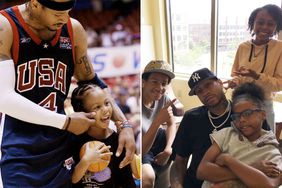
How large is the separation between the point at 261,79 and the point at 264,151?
0.24 metres

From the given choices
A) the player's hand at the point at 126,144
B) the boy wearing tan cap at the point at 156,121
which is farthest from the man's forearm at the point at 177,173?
the player's hand at the point at 126,144

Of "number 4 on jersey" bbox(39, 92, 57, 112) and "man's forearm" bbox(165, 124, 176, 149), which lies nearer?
"number 4 on jersey" bbox(39, 92, 57, 112)

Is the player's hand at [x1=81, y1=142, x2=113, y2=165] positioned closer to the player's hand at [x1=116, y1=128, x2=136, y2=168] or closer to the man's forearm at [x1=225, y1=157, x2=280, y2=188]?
the player's hand at [x1=116, y1=128, x2=136, y2=168]

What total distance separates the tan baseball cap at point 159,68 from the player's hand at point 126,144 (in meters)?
0.23

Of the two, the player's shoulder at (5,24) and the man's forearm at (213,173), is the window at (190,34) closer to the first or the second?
the man's forearm at (213,173)

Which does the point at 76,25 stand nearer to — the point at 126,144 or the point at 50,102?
the point at 50,102

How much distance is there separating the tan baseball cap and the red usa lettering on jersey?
0.98 ft

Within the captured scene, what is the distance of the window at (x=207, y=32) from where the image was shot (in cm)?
116

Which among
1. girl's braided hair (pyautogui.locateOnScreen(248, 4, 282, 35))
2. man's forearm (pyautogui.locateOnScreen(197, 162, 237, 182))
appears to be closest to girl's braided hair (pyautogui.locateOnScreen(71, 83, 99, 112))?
man's forearm (pyautogui.locateOnScreen(197, 162, 237, 182))

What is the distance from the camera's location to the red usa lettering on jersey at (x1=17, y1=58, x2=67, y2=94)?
1.05 m

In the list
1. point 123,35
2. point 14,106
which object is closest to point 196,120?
point 123,35

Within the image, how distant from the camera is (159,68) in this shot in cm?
123

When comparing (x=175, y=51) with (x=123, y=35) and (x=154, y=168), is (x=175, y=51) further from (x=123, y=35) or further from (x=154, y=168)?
(x=154, y=168)

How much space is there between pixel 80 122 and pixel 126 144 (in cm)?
19
